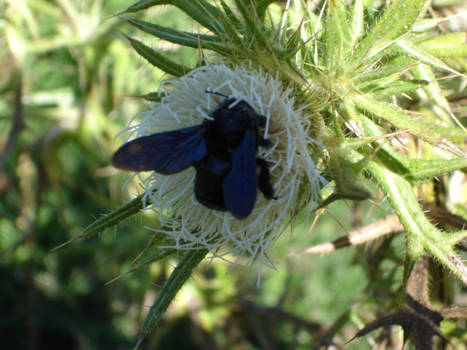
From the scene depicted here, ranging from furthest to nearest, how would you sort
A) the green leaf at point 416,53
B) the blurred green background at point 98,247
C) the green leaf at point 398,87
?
the blurred green background at point 98,247 → the green leaf at point 416,53 → the green leaf at point 398,87

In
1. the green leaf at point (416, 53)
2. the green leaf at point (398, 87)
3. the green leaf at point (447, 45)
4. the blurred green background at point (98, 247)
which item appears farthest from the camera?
the blurred green background at point (98, 247)

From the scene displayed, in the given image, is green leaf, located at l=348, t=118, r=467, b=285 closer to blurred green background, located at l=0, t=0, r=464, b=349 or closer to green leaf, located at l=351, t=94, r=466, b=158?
green leaf, located at l=351, t=94, r=466, b=158

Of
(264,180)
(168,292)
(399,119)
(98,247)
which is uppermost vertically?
(399,119)

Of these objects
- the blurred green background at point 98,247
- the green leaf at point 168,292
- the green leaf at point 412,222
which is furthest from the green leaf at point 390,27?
the blurred green background at point 98,247

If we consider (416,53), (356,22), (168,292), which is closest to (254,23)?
(356,22)

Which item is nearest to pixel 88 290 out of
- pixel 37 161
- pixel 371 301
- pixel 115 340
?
pixel 115 340

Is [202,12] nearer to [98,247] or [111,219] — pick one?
[111,219]

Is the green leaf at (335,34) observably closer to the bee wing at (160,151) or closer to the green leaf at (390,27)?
the green leaf at (390,27)
